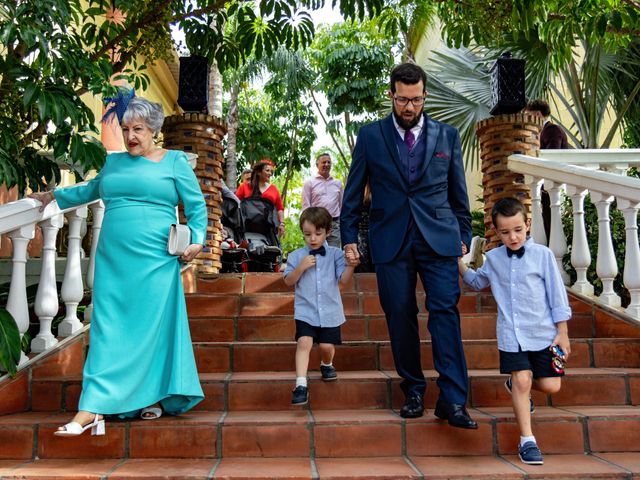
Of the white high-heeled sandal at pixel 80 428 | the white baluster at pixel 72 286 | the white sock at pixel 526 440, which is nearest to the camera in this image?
the white high-heeled sandal at pixel 80 428

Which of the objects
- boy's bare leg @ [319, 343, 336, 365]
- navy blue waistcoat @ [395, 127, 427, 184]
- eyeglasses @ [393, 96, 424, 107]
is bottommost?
boy's bare leg @ [319, 343, 336, 365]

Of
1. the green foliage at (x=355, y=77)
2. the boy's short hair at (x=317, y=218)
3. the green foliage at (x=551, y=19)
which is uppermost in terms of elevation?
the green foliage at (x=355, y=77)

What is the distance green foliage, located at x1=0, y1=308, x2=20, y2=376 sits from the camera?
10.8 ft

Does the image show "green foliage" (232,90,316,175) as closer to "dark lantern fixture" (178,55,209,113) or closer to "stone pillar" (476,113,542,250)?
"dark lantern fixture" (178,55,209,113)

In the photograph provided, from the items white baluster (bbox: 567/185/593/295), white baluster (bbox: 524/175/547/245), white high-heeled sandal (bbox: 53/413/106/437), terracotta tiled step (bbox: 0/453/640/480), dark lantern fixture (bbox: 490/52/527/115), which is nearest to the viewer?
terracotta tiled step (bbox: 0/453/640/480)

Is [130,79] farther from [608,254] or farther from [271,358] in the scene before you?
[608,254]

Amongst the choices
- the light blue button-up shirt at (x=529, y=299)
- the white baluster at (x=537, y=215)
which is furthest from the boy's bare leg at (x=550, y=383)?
the white baluster at (x=537, y=215)

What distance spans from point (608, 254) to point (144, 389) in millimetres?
3276

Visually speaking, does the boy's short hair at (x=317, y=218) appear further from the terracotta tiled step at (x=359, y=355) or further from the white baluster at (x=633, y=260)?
the white baluster at (x=633, y=260)

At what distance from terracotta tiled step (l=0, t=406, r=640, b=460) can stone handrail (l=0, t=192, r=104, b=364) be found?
2.37 feet

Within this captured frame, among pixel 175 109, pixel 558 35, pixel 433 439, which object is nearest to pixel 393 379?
pixel 433 439

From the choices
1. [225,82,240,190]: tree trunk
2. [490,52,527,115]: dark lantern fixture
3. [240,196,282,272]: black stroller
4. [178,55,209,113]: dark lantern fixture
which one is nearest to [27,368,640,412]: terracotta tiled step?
[490,52,527,115]: dark lantern fixture

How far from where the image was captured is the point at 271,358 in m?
4.07

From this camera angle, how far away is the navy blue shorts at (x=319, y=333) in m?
3.68
